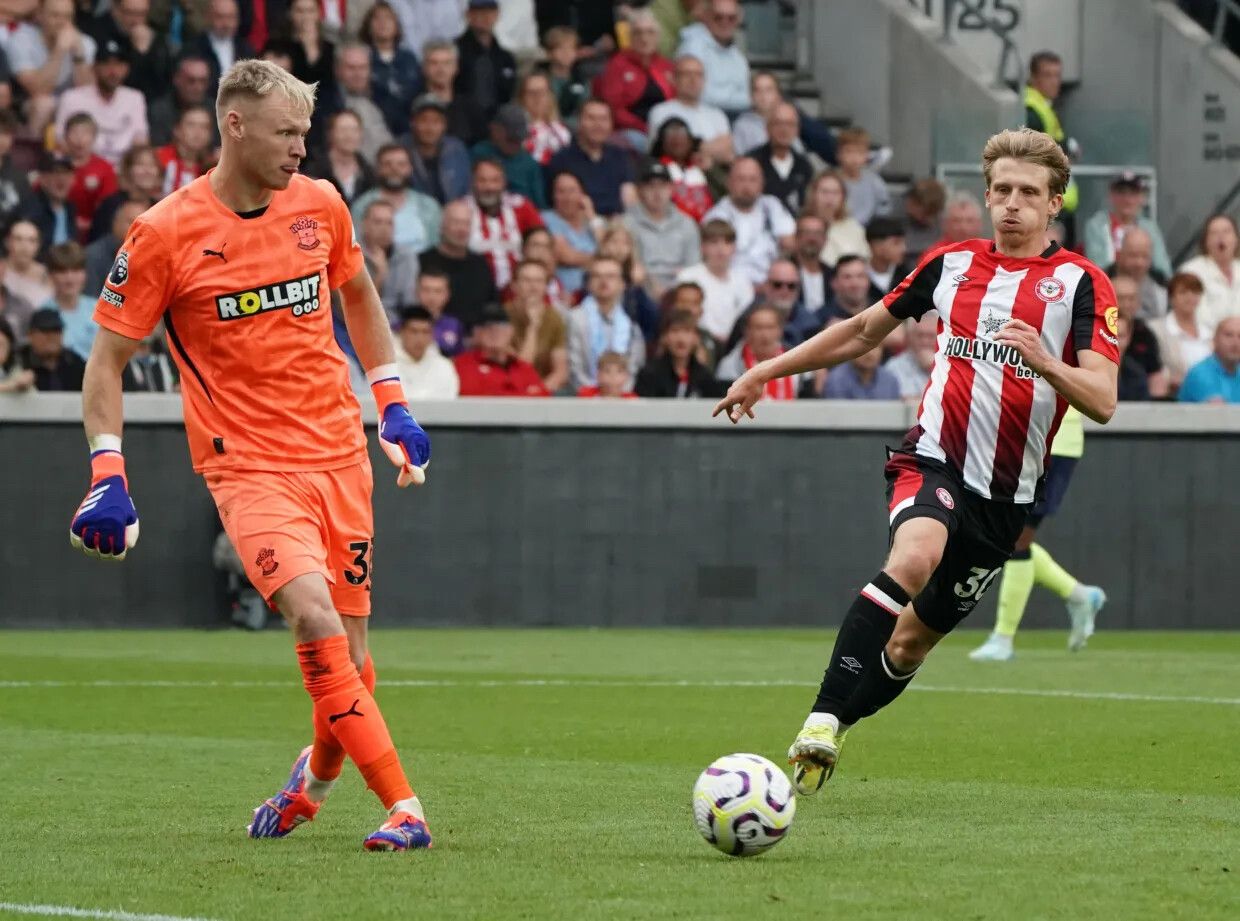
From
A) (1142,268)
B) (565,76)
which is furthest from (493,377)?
(1142,268)

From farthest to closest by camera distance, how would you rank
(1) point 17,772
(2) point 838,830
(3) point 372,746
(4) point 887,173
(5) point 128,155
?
(4) point 887,173 < (5) point 128,155 < (1) point 17,772 < (2) point 838,830 < (3) point 372,746

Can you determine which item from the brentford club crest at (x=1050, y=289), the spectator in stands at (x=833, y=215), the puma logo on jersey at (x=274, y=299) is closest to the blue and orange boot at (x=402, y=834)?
the puma logo on jersey at (x=274, y=299)

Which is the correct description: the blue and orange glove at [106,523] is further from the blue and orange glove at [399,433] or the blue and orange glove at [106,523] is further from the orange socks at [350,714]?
the blue and orange glove at [399,433]

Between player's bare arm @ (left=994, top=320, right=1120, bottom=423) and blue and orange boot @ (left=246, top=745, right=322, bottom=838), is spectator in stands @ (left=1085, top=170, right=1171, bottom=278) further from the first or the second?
blue and orange boot @ (left=246, top=745, right=322, bottom=838)

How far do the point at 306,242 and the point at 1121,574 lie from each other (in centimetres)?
1192

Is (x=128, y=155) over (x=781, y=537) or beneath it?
over

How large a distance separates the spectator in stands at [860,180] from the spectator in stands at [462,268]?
147 inches

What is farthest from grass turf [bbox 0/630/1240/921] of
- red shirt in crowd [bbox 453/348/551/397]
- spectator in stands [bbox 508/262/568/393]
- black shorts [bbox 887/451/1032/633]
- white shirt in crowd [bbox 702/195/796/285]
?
white shirt in crowd [bbox 702/195/796/285]

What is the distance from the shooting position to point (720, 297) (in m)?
18.3

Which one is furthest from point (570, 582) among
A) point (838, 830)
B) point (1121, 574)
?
point (838, 830)

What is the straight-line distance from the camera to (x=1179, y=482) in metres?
17.8

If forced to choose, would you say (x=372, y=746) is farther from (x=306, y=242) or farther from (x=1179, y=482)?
(x=1179, y=482)

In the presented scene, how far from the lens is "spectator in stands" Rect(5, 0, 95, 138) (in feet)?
58.6

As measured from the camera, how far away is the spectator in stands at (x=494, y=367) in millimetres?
17094
